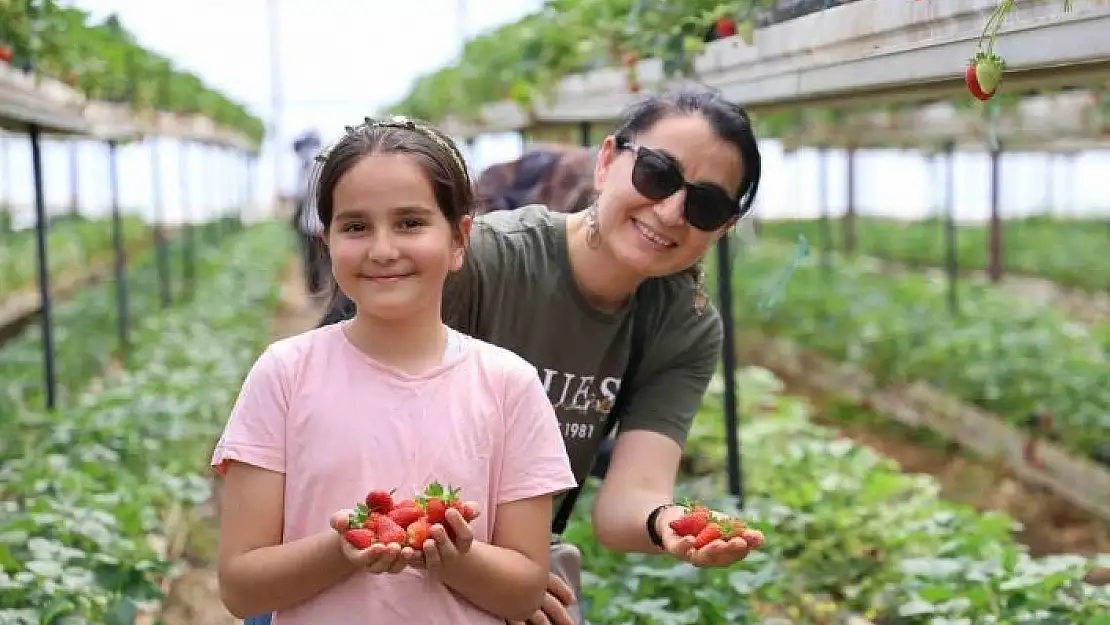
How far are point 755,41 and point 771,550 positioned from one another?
1403 millimetres

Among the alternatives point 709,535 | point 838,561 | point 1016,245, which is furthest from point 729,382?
point 1016,245

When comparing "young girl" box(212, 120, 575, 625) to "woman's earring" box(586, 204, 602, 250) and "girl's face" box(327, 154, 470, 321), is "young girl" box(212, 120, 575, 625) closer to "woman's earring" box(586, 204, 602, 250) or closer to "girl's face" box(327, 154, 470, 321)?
"girl's face" box(327, 154, 470, 321)

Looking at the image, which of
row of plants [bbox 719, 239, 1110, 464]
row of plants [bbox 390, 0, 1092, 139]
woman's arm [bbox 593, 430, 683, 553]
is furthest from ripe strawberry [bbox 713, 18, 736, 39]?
row of plants [bbox 719, 239, 1110, 464]

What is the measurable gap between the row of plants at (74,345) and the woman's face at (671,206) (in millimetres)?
3853

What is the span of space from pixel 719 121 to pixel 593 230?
303mm

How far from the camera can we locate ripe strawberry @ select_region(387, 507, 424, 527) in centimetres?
170

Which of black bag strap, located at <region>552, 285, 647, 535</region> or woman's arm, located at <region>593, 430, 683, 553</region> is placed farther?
black bag strap, located at <region>552, 285, 647, 535</region>

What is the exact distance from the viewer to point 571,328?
255 centimetres

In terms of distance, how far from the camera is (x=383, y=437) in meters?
1.89

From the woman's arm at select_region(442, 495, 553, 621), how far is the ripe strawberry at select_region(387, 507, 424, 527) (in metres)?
0.16

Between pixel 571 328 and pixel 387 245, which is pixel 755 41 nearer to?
pixel 571 328

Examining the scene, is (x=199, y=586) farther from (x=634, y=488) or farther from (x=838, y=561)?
(x=634, y=488)

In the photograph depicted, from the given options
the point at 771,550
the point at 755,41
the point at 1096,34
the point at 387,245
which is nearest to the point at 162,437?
the point at 771,550

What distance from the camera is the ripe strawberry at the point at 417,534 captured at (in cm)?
169
